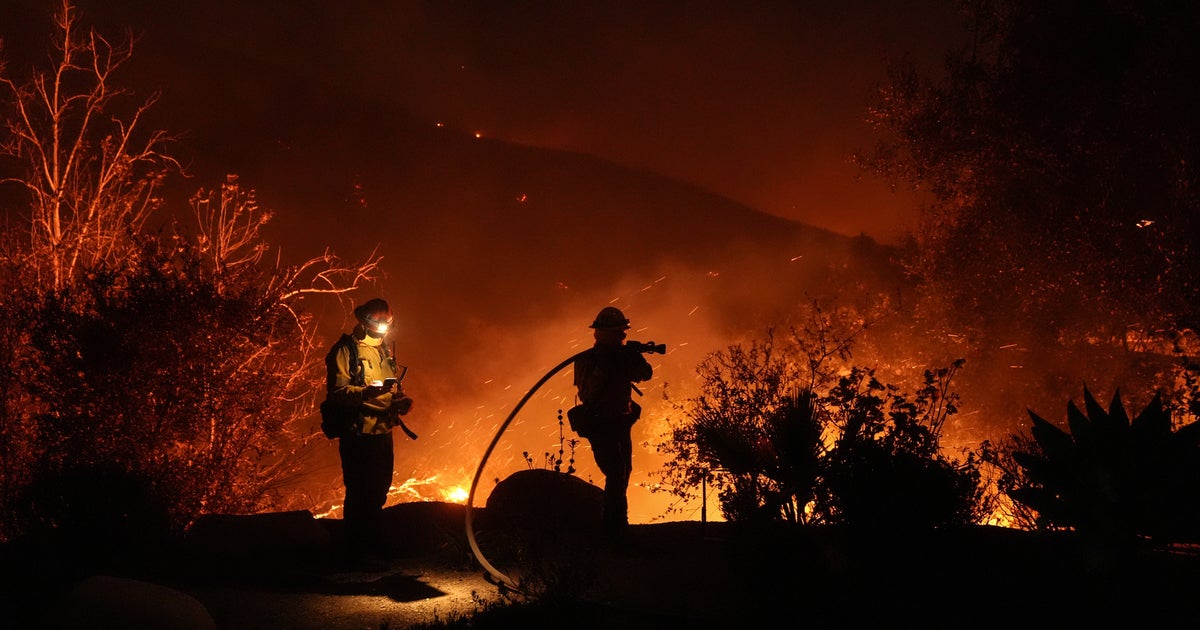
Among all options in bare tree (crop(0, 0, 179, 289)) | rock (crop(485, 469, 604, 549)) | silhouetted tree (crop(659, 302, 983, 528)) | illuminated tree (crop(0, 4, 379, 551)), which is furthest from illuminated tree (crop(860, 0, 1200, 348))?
bare tree (crop(0, 0, 179, 289))

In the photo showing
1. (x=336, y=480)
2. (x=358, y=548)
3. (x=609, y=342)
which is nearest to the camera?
(x=358, y=548)

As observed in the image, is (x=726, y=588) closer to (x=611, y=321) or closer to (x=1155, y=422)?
(x=611, y=321)

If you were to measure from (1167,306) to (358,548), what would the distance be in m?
12.3

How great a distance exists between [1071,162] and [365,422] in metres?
11.9

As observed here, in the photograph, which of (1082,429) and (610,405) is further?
(610,405)

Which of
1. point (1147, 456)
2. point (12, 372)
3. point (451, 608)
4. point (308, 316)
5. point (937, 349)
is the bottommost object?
point (451, 608)

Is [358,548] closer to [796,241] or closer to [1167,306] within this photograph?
[1167,306]

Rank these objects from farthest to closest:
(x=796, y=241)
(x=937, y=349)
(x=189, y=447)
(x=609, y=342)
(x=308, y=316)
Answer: (x=796, y=241) < (x=937, y=349) < (x=308, y=316) < (x=189, y=447) < (x=609, y=342)

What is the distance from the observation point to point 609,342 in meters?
7.82

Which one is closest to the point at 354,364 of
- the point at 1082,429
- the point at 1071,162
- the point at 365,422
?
the point at 365,422

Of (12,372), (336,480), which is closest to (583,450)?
(336,480)

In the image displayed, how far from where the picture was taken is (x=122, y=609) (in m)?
5.07

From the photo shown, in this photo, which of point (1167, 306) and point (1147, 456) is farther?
point (1167, 306)

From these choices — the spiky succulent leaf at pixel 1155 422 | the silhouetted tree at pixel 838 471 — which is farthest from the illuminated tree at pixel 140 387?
the spiky succulent leaf at pixel 1155 422
